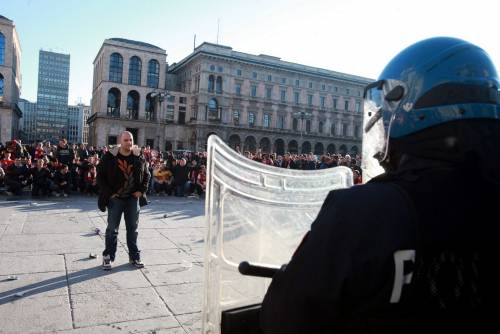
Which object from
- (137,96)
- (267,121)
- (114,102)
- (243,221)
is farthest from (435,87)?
(267,121)

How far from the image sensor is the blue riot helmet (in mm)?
1106

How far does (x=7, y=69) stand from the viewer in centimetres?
5300

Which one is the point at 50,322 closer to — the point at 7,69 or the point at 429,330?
the point at 429,330

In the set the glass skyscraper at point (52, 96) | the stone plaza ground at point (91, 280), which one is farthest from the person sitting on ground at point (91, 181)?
the glass skyscraper at point (52, 96)

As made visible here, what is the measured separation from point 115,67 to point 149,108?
7689mm

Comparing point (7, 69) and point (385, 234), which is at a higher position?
point (7, 69)

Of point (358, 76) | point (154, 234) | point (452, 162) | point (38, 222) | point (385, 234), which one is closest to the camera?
point (385, 234)

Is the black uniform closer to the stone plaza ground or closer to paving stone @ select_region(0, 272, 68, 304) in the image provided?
the stone plaza ground

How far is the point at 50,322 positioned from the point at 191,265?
6.96ft

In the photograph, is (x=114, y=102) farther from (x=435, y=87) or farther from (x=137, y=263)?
(x=435, y=87)

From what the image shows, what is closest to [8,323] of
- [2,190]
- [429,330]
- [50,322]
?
[50,322]

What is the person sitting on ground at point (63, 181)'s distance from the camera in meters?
12.7

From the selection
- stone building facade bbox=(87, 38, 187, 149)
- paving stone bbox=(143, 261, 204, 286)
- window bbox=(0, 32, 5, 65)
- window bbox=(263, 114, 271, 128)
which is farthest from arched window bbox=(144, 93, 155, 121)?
paving stone bbox=(143, 261, 204, 286)

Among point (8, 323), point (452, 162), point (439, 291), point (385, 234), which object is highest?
point (452, 162)
